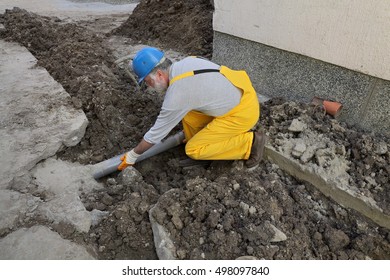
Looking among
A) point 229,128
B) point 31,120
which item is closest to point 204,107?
point 229,128

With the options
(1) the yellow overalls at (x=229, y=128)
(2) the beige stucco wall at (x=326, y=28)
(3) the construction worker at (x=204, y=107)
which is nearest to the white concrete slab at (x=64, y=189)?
(3) the construction worker at (x=204, y=107)

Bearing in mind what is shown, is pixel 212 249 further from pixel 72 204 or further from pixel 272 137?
pixel 272 137

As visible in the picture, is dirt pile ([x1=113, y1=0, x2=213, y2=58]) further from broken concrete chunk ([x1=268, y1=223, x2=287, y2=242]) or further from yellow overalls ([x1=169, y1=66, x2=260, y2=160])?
broken concrete chunk ([x1=268, y1=223, x2=287, y2=242])

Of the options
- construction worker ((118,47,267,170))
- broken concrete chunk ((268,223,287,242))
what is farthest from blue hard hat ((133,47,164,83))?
broken concrete chunk ((268,223,287,242))

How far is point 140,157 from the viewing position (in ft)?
10.9

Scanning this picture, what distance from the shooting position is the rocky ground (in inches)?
94.5

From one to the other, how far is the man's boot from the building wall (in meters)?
1.00

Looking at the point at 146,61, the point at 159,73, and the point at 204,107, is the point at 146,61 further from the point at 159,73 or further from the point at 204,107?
the point at 204,107

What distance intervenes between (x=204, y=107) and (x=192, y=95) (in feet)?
0.63

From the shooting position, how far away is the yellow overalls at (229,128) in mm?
2992

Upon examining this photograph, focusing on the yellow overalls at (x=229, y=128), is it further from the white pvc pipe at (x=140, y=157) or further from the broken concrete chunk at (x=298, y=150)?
the broken concrete chunk at (x=298, y=150)

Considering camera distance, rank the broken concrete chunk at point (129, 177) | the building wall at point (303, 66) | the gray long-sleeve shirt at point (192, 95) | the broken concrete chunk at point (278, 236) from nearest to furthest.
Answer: the broken concrete chunk at point (278, 236), the gray long-sleeve shirt at point (192, 95), the broken concrete chunk at point (129, 177), the building wall at point (303, 66)

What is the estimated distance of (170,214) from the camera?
2486 millimetres

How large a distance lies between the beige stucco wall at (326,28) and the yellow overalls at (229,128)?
0.93 meters
